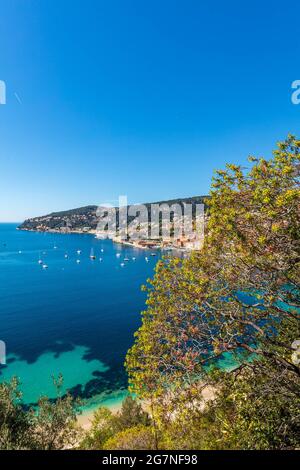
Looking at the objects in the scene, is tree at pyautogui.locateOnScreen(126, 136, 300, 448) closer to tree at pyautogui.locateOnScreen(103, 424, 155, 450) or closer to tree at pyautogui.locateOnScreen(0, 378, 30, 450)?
tree at pyautogui.locateOnScreen(103, 424, 155, 450)

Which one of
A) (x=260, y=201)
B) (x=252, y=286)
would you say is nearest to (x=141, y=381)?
(x=252, y=286)

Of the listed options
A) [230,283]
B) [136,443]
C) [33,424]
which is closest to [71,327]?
[33,424]

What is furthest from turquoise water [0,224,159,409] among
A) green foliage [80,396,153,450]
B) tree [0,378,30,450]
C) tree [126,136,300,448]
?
tree [126,136,300,448]

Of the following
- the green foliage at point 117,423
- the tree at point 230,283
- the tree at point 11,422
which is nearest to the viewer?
the tree at point 230,283

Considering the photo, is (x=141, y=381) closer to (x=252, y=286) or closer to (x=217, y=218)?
(x=252, y=286)

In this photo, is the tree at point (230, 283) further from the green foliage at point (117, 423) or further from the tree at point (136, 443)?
the green foliage at point (117, 423)

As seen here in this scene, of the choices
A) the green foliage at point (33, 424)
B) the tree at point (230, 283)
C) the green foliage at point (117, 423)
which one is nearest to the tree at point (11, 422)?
the green foliage at point (33, 424)

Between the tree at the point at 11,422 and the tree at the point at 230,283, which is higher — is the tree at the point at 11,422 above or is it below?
below

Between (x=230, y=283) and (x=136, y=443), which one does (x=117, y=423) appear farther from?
(x=230, y=283)
